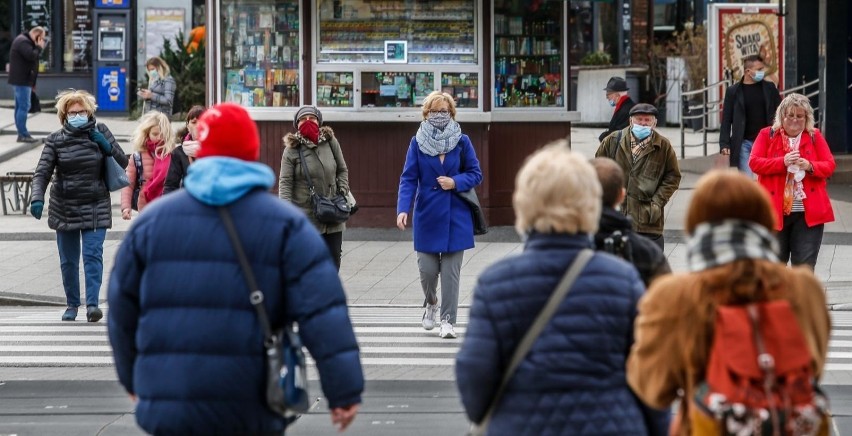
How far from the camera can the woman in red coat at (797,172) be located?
10.4m

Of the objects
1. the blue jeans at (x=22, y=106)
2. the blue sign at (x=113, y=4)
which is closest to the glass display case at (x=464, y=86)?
the blue jeans at (x=22, y=106)

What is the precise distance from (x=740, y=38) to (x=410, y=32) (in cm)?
982

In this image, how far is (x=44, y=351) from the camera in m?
10.5

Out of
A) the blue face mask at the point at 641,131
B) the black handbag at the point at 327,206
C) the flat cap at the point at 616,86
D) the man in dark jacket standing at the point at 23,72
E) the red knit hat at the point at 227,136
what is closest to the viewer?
the red knit hat at the point at 227,136

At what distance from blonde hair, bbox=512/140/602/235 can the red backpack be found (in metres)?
0.57

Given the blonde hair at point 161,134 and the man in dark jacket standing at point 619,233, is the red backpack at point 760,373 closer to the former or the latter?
the man in dark jacket standing at point 619,233

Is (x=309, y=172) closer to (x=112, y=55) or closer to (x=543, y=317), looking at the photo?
(x=543, y=317)

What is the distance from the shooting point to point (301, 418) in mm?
8039

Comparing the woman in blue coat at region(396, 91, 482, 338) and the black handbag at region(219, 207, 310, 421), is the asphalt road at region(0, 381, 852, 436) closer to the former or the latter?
the woman in blue coat at region(396, 91, 482, 338)

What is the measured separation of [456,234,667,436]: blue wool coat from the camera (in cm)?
422

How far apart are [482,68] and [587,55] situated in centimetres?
1535

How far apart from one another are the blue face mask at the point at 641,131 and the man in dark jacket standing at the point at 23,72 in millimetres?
15152

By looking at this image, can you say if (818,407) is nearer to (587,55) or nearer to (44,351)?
(44,351)

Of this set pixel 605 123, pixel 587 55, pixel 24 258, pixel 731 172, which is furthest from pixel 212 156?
pixel 587 55
